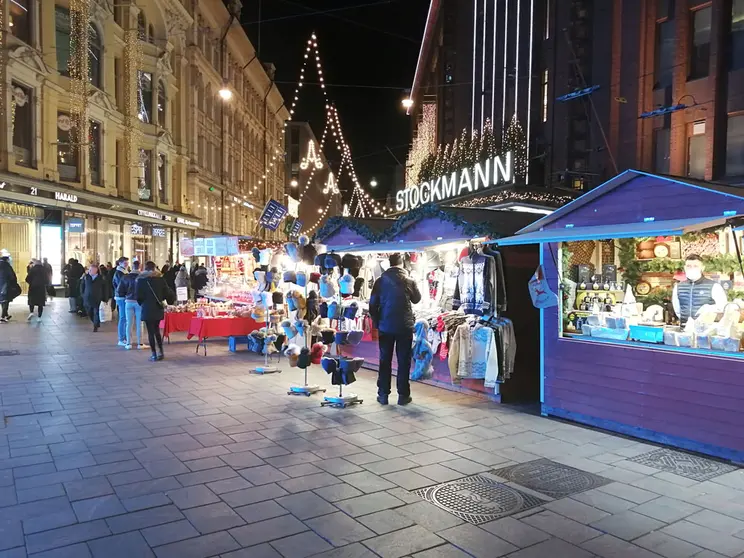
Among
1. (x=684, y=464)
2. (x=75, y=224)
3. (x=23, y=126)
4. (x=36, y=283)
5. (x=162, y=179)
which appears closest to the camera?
(x=684, y=464)

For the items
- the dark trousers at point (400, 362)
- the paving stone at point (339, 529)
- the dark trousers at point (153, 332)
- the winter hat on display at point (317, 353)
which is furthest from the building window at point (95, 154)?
the paving stone at point (339, 529)

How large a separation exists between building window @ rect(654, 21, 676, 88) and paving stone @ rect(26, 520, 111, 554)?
790 inches

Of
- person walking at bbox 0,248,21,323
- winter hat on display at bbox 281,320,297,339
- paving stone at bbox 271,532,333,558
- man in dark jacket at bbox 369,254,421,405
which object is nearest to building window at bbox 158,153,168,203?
person walking at bbox 0,248,21,323

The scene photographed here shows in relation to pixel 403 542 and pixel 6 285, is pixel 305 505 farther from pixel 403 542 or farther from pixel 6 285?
pixel 6 285

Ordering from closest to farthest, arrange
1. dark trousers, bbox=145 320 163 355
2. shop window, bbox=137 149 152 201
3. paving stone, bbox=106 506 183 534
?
1. paving stone, bbox=106 506 183 534
2. dark trousers, bbox=145 320 163 355
3. shop window, bbox=137 149 152 201

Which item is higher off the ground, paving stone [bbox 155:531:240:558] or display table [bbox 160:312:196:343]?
display table [bbox 160:312:196:343]

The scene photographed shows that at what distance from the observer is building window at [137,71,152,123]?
28.2 m

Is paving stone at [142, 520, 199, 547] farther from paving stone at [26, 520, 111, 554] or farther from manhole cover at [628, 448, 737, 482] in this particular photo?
manhole cover at [628, 448, 737, 482]

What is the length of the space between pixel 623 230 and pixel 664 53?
15909 mm

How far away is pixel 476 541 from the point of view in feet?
12.6

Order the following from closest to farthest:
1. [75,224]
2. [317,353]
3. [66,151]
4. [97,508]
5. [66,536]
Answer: [66,536]
[97,508]
[317,353]
[66,151]
[75,224]

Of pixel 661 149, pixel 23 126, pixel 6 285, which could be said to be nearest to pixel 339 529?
pixel 6 285

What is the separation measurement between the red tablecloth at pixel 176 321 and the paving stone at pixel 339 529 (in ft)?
31.1

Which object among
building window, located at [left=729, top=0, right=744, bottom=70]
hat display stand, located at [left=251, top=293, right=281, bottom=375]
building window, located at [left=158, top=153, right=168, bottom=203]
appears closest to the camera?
hat display stand, located at [left=251, top=293, right=281, bottom=375]
